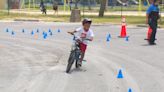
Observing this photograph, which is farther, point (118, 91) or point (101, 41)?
point (101, 41)

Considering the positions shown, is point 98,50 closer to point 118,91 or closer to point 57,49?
point 57,49

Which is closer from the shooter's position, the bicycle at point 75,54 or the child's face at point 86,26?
the bicycle at point 75,54

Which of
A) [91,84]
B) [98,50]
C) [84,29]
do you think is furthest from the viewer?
[98,50]

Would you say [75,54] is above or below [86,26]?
below

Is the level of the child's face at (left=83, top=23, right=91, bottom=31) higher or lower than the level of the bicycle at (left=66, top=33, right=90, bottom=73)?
higher

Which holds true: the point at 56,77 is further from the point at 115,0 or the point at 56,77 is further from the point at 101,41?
the point at 115,0

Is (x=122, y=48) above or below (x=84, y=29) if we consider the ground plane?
below

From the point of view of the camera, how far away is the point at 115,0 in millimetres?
113750

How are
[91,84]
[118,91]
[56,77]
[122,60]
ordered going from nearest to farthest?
[118,91]
[91,84]
[56,77]
[122,60]

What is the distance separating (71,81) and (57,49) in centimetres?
776

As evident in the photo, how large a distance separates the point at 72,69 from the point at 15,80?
227cm

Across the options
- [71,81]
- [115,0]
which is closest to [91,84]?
[71,81]

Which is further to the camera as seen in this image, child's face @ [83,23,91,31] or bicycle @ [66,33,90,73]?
child's face @ [83,23,91,31]

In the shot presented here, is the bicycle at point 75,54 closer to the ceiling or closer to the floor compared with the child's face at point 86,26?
closer to the floor
